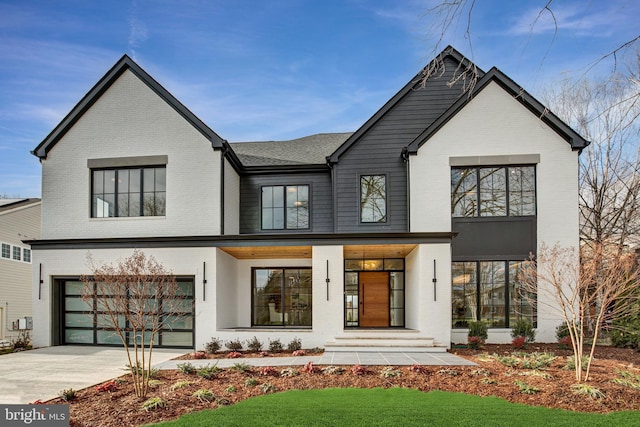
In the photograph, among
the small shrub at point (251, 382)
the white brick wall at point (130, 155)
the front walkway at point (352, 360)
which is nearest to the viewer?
the small shrub at point (251, 382)

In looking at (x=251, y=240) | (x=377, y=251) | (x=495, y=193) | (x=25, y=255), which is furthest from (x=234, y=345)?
(x=25, y=255)

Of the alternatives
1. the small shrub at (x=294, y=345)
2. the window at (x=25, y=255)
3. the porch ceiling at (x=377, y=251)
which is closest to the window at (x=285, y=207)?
the porch ceiling at (x=377, y=251)

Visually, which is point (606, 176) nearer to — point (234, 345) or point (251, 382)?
point (234, 345)

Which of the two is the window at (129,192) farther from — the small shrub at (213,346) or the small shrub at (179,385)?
the small shrub at (179,385)

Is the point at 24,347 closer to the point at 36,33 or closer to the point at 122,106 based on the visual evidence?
the point at 122,106

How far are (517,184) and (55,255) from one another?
16230 millimetres

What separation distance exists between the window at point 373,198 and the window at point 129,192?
7.17 meters

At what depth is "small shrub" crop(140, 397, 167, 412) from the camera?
705cm

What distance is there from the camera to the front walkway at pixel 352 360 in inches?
413

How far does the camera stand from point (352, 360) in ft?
35.5

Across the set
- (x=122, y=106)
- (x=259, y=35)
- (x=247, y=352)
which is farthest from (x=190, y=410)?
(x=122, y=106)

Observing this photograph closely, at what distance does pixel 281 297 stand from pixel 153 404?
905 centimetres

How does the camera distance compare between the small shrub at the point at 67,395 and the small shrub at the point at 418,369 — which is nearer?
the small shrub at the point at 67,395

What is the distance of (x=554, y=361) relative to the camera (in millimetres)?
10586
